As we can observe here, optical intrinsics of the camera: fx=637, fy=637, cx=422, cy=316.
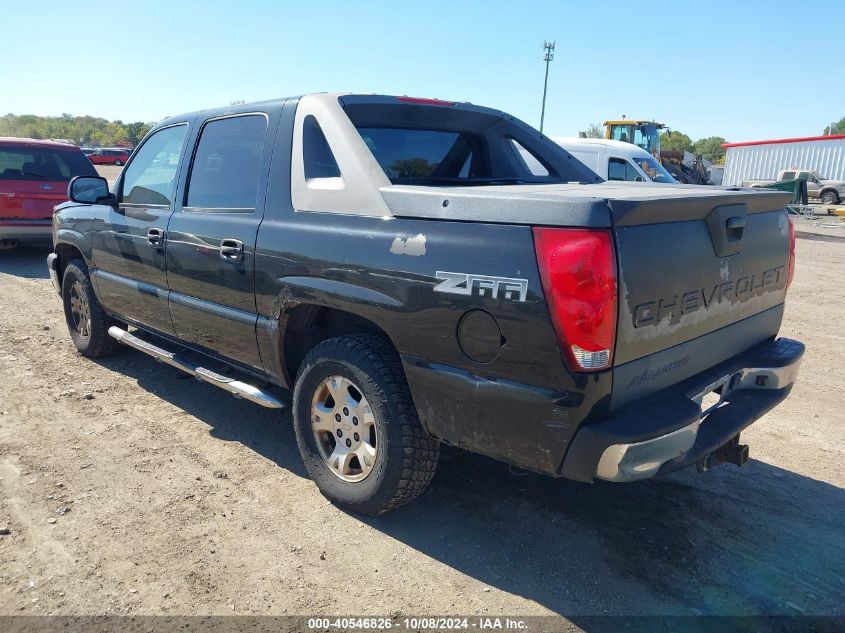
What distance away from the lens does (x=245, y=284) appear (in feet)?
11.2

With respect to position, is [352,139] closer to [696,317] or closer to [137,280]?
[696,317]

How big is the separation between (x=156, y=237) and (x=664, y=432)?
10.8ft

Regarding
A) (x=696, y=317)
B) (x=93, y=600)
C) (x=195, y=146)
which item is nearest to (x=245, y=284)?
(x=195, y=146)

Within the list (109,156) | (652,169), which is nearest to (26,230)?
(652,169)

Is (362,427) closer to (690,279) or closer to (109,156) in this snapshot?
(690,279)

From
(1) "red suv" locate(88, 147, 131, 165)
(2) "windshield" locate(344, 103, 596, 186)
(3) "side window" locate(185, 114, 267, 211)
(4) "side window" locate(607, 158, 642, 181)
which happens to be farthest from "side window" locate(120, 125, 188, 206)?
(1) "red suv" locate(88, 147, 131, 165)

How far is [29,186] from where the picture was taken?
31.8ft

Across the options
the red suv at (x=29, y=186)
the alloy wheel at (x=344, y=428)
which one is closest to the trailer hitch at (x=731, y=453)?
the alloy wheel at (x=344, y=428)

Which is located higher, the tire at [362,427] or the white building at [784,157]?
the white building at [784,157]

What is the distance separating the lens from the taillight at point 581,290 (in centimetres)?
217

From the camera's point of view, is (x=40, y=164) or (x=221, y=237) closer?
(x=221, y=237)

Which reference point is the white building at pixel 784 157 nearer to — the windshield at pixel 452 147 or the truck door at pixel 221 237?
the windshield at pixel 452 147

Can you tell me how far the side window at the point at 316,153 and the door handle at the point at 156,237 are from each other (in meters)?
1.33

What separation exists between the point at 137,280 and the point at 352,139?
7.17 ft
